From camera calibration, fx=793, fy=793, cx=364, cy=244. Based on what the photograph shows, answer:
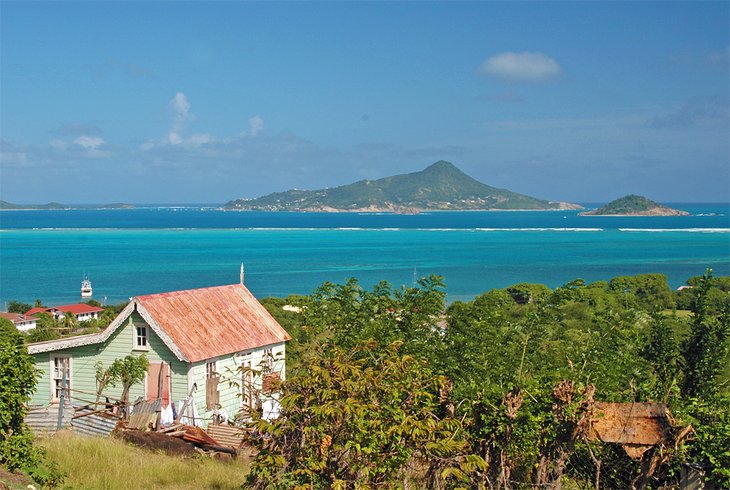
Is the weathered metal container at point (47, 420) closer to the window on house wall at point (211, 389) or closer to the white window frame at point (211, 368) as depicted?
the window on house wall at point (211, 389)

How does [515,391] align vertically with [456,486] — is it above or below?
above

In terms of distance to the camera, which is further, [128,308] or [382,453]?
[128,308]

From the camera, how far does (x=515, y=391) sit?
1059 centimetres

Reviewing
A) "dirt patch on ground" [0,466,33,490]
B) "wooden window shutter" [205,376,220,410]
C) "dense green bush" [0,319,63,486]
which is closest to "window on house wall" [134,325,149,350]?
"wooden window shutter" [205,376,220,410]

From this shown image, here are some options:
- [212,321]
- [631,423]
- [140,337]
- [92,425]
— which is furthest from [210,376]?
[631,423]

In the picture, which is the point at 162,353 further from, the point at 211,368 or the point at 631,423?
the point at 631,423

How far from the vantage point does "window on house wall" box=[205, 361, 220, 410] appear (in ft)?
74.8

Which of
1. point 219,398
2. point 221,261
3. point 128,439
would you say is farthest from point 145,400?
point 221,261

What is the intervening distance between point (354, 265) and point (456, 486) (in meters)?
117

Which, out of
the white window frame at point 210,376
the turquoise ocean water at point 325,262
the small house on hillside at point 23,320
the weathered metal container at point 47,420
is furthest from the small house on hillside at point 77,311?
the weathered metal container at point 47,420

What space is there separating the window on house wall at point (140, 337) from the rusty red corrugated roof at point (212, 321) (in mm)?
578

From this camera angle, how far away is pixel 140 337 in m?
22.8

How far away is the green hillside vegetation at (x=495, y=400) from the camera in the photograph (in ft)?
29.6

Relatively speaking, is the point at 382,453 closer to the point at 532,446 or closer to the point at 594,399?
the point at 532,446
